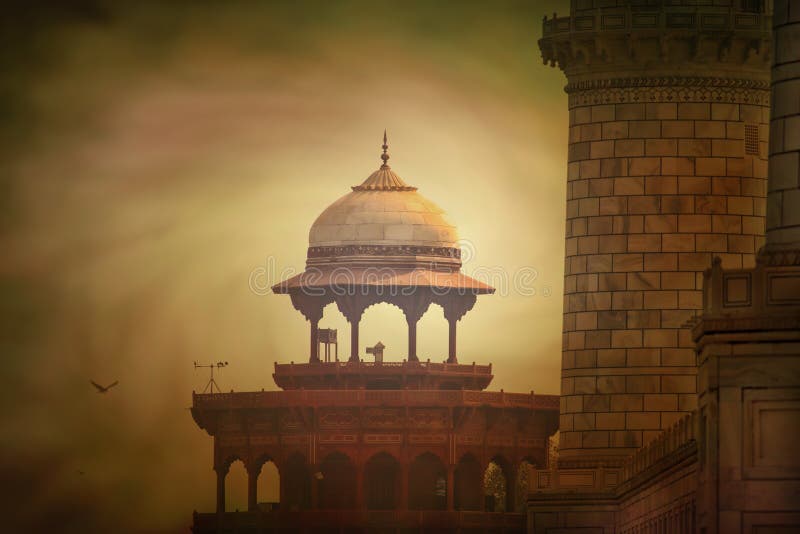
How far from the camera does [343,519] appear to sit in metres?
70.3

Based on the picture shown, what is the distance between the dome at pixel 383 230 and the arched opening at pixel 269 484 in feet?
20.5

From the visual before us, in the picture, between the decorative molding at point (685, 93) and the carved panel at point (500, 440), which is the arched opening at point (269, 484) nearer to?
the carved panel at point (500, 440)

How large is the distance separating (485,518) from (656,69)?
2110cm

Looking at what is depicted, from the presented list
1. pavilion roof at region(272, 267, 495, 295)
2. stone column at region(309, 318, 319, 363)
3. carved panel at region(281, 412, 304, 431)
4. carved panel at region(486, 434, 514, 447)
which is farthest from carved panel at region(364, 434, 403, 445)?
pavilion roof at region(272, 267, 495, 295)

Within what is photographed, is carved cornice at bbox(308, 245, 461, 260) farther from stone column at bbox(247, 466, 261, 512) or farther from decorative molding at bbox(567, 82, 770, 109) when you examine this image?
decorative molding at bbox(567, 82, 770, 109)

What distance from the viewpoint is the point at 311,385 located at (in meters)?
72.9

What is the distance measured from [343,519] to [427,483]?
131 inches

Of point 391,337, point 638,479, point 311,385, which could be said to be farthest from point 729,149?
point 391,337

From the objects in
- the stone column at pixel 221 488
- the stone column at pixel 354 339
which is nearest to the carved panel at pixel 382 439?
the stone column at pixel 354 339

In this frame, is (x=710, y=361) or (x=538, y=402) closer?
(x=710, y=361)

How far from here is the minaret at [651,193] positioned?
4988 cm

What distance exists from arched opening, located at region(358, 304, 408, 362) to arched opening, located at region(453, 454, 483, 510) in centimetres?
724

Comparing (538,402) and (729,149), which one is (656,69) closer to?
(729,149)

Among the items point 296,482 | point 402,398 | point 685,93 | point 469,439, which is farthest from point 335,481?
point 685,93
